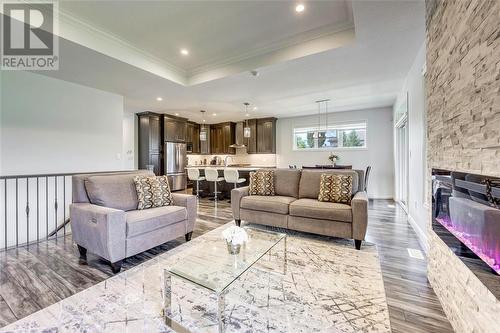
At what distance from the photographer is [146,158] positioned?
23.0ft

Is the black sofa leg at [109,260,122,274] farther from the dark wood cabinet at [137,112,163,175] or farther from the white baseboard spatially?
the dark wood cabinet at [137,112,163,175]

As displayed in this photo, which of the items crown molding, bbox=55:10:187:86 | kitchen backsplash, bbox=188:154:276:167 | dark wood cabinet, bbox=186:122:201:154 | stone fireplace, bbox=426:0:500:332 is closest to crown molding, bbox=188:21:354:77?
crown molding, bbox=55:10:187:86

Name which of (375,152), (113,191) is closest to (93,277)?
(113,191)

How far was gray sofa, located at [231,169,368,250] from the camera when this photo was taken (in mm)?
2947

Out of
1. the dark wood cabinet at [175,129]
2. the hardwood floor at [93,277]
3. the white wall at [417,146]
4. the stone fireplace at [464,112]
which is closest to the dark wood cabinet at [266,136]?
the dark wood cabinet at [175,129]

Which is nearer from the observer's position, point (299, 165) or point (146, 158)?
point (146, 158)

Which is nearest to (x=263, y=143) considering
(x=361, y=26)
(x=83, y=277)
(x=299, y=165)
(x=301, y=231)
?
(x=299, y=165)

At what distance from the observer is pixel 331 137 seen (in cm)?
726

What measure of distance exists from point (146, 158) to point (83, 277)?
5141mm

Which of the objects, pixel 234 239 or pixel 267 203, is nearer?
pixel 234 239

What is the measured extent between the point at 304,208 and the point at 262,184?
1026 mm

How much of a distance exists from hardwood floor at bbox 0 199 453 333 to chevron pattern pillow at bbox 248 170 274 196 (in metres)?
1.14

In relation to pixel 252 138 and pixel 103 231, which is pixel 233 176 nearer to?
pixel 252 138

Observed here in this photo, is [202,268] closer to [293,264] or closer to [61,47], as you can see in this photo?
[293,264]
